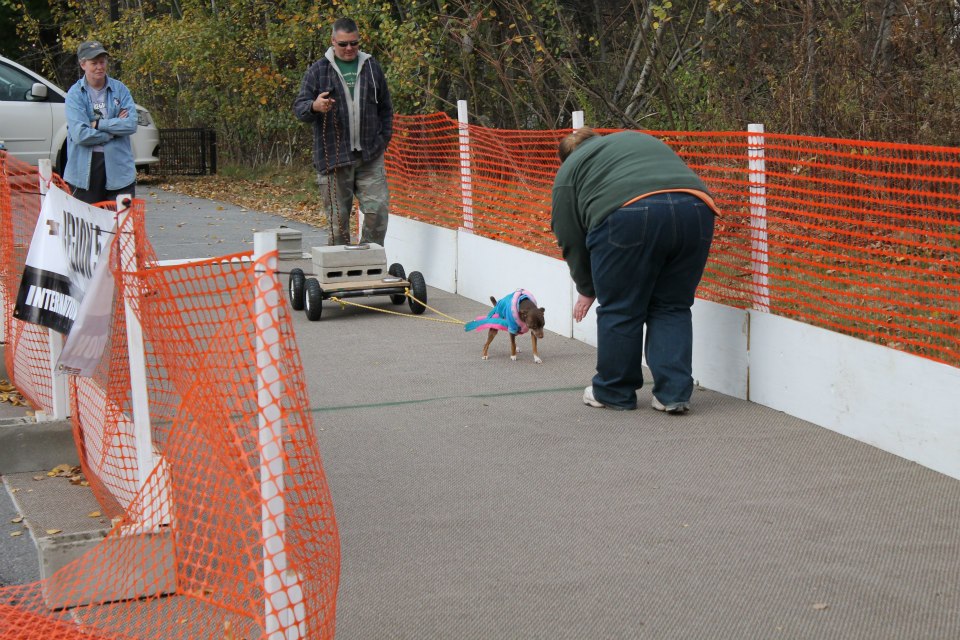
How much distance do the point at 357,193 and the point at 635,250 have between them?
4.81m

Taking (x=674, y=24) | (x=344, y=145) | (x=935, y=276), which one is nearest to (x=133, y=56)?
(x=674, y=24)

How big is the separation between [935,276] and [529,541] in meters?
2.65

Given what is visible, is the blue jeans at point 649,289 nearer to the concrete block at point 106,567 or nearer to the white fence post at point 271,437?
the concrete block at point 106,567

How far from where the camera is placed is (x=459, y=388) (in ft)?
24.0

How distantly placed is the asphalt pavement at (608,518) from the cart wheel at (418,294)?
76.5 inches

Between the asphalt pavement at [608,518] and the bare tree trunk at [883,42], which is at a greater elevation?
the bare tree trunk at [883,42]

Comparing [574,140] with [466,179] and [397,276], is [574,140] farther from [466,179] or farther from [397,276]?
[466,179]

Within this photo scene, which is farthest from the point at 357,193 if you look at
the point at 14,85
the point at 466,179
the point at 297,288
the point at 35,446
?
the point at 14,85

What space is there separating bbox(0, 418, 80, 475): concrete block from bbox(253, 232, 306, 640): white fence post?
118 inches

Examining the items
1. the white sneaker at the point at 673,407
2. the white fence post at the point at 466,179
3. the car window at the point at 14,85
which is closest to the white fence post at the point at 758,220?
the white sneaker at the point at 673,407

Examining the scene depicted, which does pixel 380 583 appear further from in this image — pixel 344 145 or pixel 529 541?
pixel 344 145

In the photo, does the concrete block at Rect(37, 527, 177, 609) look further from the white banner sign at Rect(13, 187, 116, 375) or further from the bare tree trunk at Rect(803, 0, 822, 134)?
the bare tree trunk at Rect(803, 0, 822, 134)

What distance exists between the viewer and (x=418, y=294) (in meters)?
9.67

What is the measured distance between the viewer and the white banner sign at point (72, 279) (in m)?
4.32
